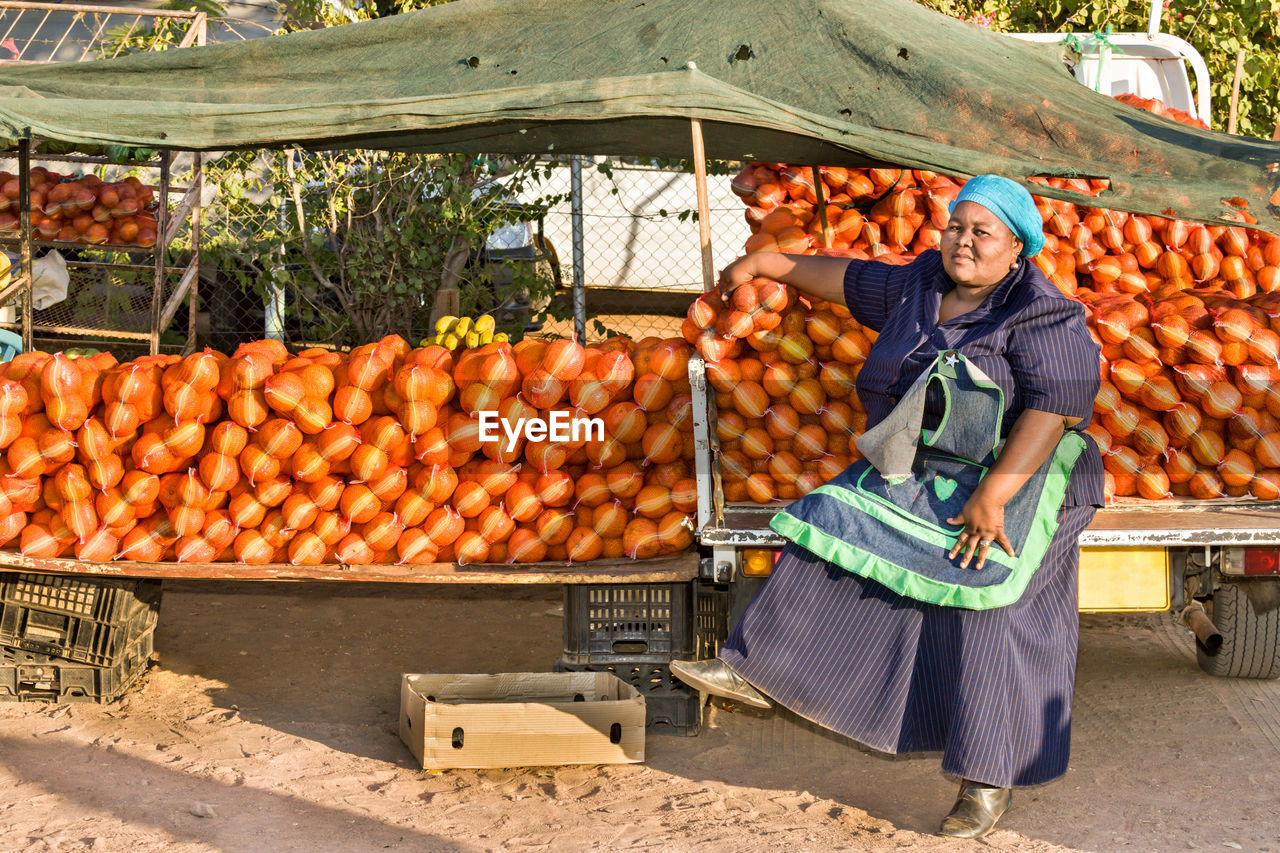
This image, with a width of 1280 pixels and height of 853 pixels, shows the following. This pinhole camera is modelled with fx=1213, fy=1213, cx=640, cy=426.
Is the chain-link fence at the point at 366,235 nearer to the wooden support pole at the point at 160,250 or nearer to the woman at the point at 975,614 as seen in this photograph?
the wooden support pole at the point at 160,250

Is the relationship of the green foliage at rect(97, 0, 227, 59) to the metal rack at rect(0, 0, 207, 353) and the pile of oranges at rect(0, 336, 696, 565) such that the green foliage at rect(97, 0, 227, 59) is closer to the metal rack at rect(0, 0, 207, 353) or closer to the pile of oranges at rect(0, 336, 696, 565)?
the metal rack at rect(0, 0, 207, 353)

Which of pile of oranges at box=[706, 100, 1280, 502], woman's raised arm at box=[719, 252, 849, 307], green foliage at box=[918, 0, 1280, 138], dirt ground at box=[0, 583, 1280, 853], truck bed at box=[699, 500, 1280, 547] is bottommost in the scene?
dirt ground at box=[0, 583, 1280, 853]

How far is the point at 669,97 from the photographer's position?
147 inches

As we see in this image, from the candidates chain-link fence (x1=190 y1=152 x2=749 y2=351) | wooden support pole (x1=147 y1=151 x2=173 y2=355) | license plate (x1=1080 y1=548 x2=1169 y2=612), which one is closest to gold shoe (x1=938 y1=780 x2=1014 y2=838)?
license plate (x1=1080 y1=548 x2=1169 y2=612)

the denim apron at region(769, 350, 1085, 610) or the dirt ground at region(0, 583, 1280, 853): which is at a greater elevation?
the denim apron at region(769, 350, 1085, 610)

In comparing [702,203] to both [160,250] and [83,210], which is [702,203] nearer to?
[160,250]

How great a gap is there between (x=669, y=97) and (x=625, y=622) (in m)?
1.65

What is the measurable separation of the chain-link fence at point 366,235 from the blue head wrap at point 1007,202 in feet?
14.2

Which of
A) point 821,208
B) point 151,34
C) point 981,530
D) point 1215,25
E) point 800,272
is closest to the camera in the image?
point 981,530

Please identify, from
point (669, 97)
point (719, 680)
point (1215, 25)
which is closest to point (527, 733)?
point (719, 680)

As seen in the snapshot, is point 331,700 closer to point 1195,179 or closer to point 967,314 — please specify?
point 967,314

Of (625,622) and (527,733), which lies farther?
(625,622)

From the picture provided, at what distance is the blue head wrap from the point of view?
3.17 metres

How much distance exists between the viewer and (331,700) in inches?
168
